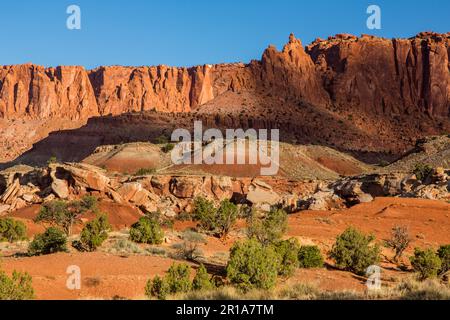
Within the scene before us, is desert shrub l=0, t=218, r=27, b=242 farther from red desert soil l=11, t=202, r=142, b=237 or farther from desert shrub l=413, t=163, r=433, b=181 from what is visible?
desert shrub l=413, t=163, r=433, b=181

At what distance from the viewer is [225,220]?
30.7m

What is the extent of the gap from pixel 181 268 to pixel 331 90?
128 m

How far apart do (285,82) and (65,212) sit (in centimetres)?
10452

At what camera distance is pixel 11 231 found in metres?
29.1

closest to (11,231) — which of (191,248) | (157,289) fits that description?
(191,248)

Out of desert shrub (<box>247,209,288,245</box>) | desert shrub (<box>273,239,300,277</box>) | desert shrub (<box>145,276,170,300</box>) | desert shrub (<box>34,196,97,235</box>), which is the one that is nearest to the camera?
desert shrub (<box>145,276,170,300</box>)

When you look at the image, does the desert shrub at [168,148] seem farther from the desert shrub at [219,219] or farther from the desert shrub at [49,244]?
the desert shrub at [49,244]

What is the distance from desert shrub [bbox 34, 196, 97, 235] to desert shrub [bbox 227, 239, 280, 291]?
18.8 metres

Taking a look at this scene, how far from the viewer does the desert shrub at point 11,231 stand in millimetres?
28984

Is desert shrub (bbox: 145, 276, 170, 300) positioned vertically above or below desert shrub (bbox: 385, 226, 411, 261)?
above

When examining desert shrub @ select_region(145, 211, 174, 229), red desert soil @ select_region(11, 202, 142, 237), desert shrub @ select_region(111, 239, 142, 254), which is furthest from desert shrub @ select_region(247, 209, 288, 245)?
red desert soil @ select_region(11, 202, 142, 237)

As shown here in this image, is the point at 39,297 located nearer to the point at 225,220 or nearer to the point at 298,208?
the point at 225,220

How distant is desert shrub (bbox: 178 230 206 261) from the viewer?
20.8 metres

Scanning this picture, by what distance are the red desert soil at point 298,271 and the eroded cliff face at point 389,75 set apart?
338 ft
